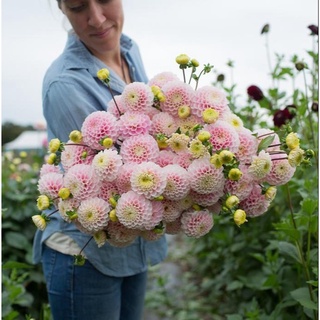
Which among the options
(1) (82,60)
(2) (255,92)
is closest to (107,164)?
(1) (82,60)

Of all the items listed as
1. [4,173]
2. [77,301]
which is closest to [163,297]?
[4,173]

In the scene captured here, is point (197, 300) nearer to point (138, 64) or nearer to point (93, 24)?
point (138, 64)

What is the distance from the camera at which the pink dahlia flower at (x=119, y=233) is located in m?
1.10

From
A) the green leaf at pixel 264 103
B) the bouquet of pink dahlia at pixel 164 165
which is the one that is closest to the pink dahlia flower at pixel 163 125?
the bouquet of pink dahlia at pixel 164 165

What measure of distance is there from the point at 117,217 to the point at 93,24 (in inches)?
21.5

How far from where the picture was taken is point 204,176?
3.32 feet

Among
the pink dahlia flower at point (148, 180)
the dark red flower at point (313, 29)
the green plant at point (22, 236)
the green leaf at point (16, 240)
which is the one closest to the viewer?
the pink dahlia flower at point (148, 180)

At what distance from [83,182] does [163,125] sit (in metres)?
0.19

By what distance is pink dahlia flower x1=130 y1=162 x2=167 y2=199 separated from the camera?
1.01 meters

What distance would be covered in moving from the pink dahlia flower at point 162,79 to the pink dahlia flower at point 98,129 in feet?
0.45

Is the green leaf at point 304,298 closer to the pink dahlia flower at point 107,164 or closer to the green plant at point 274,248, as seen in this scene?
the green plant at point 274,248

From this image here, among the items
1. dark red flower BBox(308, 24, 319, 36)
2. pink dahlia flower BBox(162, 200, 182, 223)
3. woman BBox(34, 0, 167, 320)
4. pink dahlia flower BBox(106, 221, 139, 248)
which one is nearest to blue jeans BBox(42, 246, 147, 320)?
woman BBox(34, 0, 167, 320)

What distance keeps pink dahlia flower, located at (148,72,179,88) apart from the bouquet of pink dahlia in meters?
0.03

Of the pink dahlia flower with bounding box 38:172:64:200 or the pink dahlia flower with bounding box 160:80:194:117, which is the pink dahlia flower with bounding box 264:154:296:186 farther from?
the pink dahlia flower with bounding box 38:172:64:200
